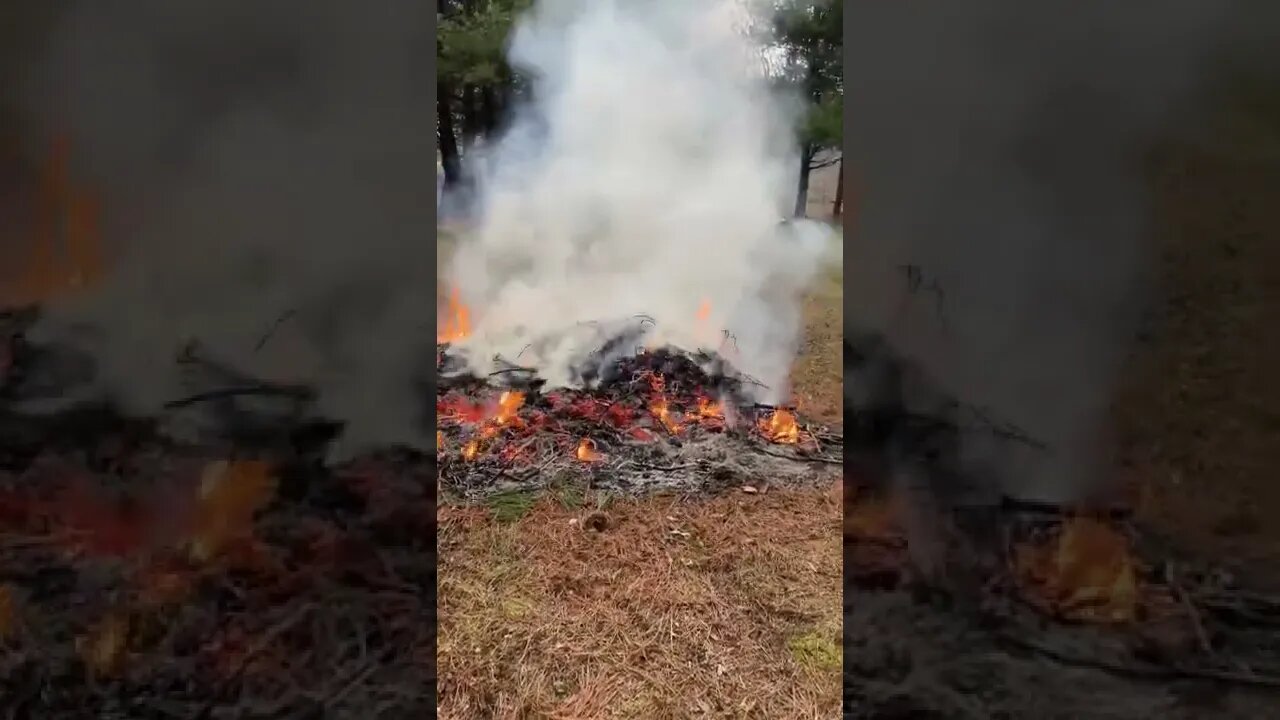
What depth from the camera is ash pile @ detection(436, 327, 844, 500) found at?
5.83 ft

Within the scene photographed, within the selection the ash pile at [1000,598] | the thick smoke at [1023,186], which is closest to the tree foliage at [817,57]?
the thick smoke at [1023,186]

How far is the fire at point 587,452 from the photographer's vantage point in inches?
70.7

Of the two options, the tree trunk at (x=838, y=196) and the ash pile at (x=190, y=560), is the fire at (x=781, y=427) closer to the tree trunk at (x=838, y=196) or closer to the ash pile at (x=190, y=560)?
the tree trunk at (x=838, y=196)

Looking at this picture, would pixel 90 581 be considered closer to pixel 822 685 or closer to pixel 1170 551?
pixel 822 685

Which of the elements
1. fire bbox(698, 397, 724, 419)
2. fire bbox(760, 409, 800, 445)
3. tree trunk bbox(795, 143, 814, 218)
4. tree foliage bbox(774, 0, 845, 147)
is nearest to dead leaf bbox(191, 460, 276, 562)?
fire bbox(698, 397, 724, 419)

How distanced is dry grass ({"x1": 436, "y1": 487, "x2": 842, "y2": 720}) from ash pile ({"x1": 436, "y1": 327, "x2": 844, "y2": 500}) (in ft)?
0.24

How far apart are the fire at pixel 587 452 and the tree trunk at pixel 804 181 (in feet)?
2.59

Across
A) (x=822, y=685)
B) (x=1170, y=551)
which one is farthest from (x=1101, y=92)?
(x=822, y=685)

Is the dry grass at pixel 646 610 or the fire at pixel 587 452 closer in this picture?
the dry grass at pixel 646 610

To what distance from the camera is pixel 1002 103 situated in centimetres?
142

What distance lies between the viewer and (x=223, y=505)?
4.72 ft

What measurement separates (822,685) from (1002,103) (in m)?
1.30

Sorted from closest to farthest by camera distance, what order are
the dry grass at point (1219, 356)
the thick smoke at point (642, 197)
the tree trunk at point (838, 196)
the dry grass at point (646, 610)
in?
the dry grass at point (1219, 356)
the dry grass at point (646, 610)
the tree trunk at point (838, 196)
the thick smoke at point (642, 197)

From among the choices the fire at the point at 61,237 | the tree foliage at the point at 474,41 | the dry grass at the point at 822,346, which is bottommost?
the dry grass at the point at 822,346
